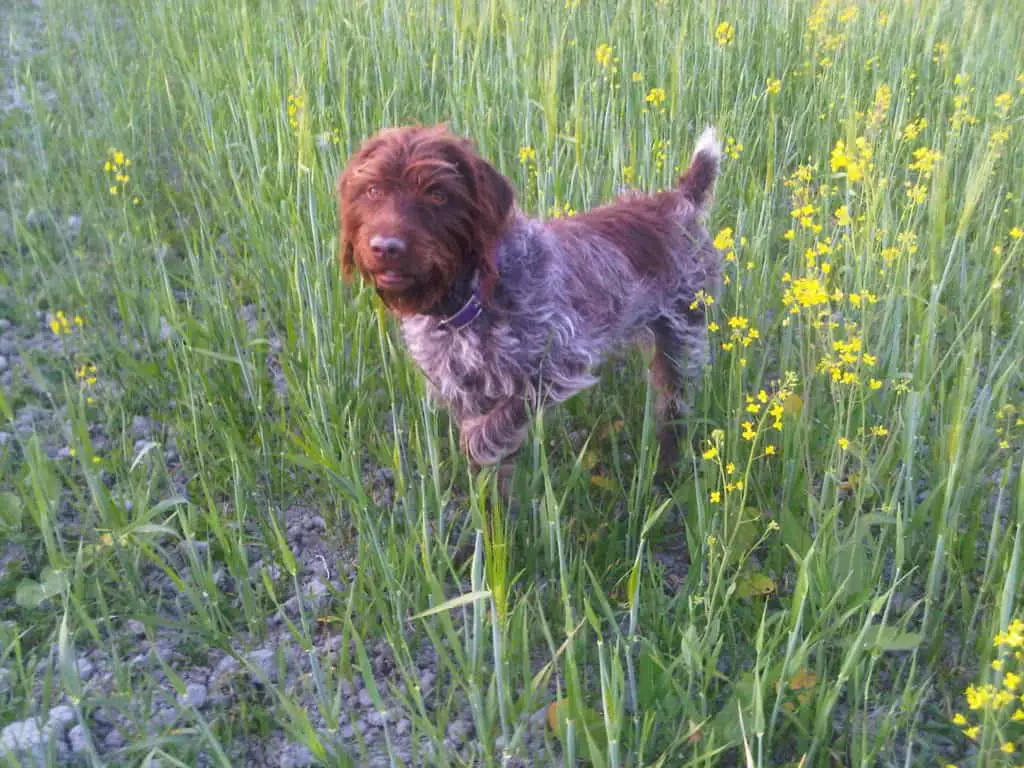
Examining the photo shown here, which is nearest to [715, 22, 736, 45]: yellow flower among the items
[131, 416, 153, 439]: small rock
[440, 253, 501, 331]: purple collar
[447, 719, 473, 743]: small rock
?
[440, 253, 501, 331]: purple collar

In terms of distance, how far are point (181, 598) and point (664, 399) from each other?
178 centimetres

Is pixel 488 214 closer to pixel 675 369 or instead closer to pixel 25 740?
pixel 675 369

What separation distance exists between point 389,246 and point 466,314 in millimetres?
410

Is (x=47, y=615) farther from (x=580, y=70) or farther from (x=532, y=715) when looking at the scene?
(x=580, y=70)

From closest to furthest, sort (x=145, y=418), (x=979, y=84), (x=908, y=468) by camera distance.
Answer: (x=908, y=468) < (x=145, y=418) < (x=979, y=84)

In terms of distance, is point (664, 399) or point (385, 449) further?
point (664, 399)

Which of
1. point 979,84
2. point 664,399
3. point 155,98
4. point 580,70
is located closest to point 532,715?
point 664,399

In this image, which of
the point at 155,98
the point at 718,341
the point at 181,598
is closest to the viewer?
the point at 181,598

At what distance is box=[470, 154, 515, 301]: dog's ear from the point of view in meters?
2.38

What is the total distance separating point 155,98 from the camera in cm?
471

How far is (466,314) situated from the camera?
8.24ft

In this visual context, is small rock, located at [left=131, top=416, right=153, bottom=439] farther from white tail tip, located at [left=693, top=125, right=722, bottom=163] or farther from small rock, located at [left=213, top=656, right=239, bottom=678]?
white tail tip, located at [left=693, top=125, right=722, bottom=163]

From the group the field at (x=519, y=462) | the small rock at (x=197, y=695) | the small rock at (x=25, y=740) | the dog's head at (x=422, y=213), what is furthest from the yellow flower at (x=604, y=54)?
the small rock at (x=25, y=740)

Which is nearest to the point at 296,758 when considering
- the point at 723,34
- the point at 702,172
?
the point at 702,172
